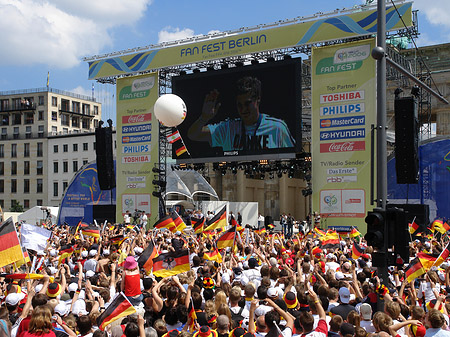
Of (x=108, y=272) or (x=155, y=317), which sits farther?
(x=108, y=272)

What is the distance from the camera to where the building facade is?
72062 mm

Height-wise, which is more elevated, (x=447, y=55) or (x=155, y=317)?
(x=447, y=55)

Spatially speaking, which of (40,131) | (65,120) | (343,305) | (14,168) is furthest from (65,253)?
(65,120)

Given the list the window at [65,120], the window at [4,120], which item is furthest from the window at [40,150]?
the window at [4,120]

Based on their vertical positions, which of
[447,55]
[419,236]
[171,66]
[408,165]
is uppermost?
[447,55]

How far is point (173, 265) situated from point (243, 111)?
70.7 feet

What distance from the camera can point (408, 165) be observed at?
23797 mm

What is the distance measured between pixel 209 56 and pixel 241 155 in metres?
6.41

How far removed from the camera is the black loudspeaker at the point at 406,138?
74.8 ft

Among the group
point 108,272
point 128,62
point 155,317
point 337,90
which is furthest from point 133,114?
point 155,317

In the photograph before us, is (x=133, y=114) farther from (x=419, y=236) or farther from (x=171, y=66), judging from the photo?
(x=419, y=236)

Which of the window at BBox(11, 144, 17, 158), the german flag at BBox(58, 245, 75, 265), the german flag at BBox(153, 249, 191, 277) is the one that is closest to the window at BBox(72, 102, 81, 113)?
the window at BBox(11, 144, 17, 158)

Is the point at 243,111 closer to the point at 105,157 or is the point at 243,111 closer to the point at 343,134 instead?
the point at 343,134

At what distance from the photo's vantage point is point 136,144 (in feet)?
115
